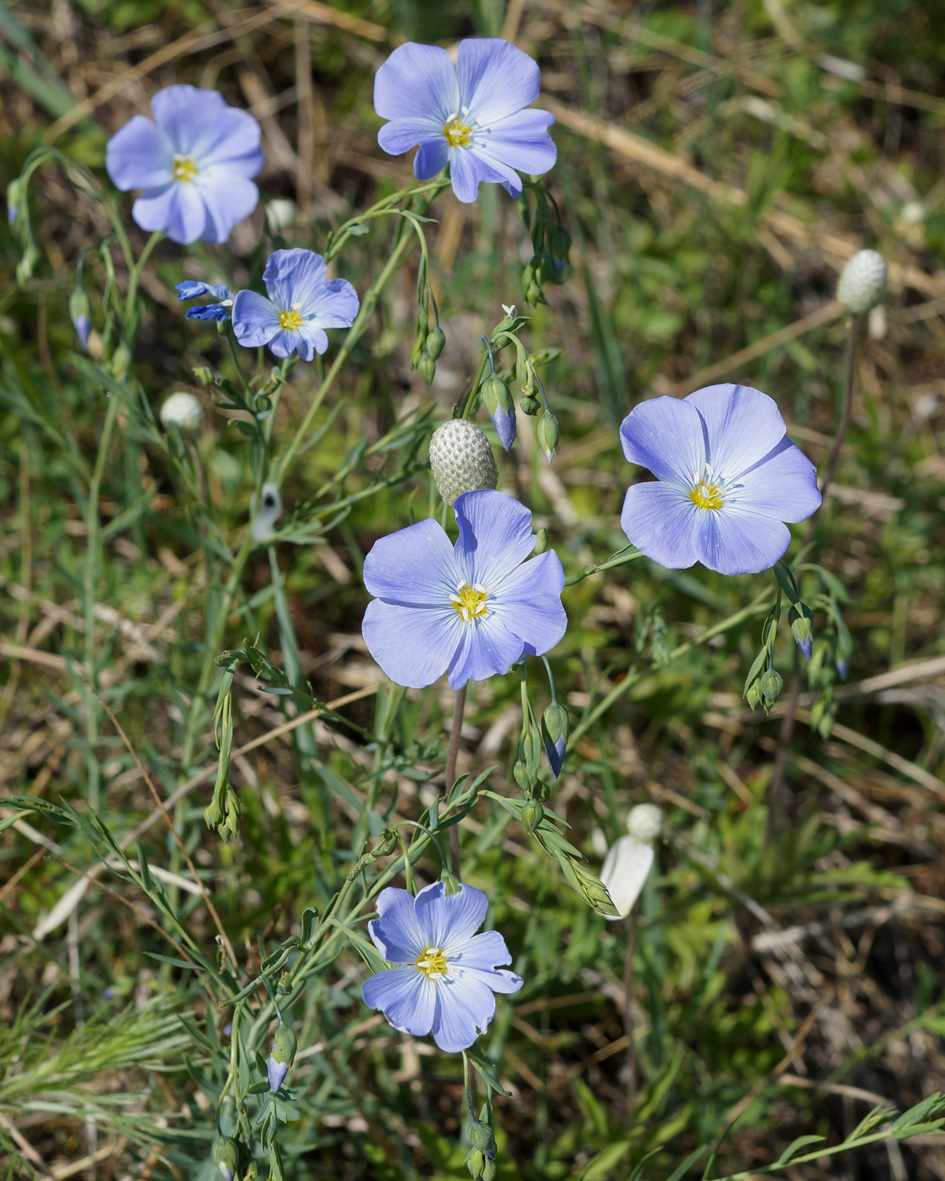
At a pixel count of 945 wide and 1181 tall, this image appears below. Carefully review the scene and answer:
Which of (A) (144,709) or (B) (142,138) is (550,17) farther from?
(A) (144,709)

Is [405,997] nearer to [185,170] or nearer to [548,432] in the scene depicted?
[548,432]

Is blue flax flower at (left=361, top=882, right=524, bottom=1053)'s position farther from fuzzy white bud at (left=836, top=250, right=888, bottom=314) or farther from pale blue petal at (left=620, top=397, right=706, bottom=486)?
fuzzy white bud at (left=836, top=250, right=888, bottom=314)

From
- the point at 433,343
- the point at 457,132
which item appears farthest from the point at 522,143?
the point at 433,343

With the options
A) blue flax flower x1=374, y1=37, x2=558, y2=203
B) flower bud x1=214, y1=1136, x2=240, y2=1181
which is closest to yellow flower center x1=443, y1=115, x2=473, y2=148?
blue flax flower x1=374, y1=37, x2=558, y2=203

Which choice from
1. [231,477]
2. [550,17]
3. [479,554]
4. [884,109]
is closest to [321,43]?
[550,17]

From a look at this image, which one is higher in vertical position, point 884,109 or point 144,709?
point 884,109

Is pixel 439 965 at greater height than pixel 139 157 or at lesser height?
lesser

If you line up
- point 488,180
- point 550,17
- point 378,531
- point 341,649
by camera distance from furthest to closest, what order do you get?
point 550,17 < point 378,531 < point 341,649 < point 488,180
